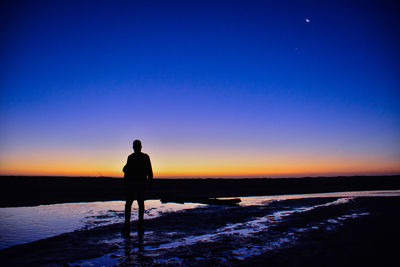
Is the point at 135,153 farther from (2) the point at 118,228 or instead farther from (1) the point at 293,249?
(1) the point at 293,249

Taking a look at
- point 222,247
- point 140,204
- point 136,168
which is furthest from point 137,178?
point 222,247

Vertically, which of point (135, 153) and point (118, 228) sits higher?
point (135, 153)

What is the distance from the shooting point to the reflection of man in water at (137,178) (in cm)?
737

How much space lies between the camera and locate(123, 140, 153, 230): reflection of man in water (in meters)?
7.37

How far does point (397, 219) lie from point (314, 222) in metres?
3.35

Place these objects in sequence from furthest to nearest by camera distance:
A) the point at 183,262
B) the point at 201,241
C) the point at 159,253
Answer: the point at 201,241 → the point at 159,253 → the point at 183,262

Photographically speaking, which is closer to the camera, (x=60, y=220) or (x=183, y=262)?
(x=183, y=262)

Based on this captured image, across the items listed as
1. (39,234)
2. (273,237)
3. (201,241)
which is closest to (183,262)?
(201,241)

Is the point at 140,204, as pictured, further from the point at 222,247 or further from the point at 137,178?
the point at 222,247

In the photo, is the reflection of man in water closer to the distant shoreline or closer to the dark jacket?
the dark jacket

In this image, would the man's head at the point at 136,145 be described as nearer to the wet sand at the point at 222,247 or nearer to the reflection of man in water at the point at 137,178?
the reflection of man in water at the point at 137,178

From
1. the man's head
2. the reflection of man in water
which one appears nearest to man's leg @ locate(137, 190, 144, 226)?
the reflection of man in water

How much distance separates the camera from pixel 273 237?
663 cm

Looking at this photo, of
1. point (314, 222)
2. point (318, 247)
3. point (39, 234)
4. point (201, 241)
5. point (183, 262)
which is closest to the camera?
point (183, 262)
